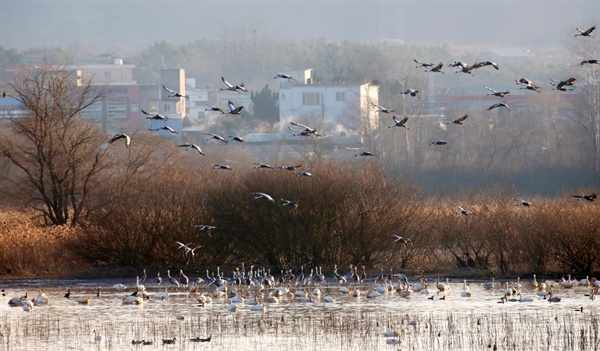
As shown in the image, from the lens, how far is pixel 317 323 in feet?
80.0

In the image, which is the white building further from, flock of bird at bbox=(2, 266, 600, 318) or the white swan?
the white swan

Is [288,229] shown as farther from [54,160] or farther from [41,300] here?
[54,160]

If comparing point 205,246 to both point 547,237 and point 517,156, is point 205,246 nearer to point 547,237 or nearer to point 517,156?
point 547,237

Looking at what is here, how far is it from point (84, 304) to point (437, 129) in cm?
5941

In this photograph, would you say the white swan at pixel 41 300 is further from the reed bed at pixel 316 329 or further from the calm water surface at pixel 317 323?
the reed bed at pixel 316 329

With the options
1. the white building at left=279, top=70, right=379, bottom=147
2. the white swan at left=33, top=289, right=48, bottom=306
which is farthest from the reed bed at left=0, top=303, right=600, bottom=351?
the white building at left=279, top=70, right=379, bottom=147

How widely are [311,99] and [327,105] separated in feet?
7.34

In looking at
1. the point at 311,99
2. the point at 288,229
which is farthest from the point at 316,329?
the point at 311,99

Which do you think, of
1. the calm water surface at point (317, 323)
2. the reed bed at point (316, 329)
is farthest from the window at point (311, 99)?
the reed bed at point (316, 329)

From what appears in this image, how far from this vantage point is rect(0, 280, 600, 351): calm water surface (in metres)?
21.6

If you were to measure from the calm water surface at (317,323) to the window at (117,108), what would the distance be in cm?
8597

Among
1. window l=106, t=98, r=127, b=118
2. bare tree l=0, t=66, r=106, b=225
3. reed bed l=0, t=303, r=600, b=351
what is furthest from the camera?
window l=106, t=98, r=127, b=118

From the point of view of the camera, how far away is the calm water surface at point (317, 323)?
2158cm

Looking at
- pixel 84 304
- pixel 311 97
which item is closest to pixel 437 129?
pixel 311 97
